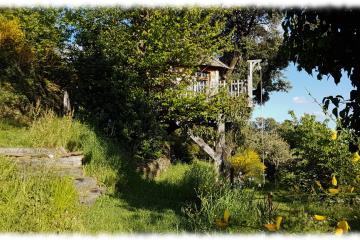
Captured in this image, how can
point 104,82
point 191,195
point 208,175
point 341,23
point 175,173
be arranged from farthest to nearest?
point 175,173 → point 104,82 → point 208,175 → point 191,195 → point 341,23

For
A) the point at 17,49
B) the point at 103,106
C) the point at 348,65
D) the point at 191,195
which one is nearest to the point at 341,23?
the point at 348,65

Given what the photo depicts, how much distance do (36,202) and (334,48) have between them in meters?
3.79

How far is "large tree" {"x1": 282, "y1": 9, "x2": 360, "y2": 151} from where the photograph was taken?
2732 millimetres

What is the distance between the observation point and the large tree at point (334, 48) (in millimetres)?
2732

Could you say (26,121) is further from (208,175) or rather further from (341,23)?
(341,23)

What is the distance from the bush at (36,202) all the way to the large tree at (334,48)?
321 centimetres

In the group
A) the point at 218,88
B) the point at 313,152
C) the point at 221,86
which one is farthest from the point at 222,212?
the point at 221,86

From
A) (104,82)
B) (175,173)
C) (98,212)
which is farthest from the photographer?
(175,173)

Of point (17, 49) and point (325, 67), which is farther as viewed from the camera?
point (17, 49)

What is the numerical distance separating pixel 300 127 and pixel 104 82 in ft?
18.6

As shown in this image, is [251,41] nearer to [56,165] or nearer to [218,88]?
[218,88]

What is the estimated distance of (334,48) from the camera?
9.41 feet

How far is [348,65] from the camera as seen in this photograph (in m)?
2.87

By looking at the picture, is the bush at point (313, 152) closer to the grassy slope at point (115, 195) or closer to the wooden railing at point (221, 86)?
the grassy slope at point (115, 195)
